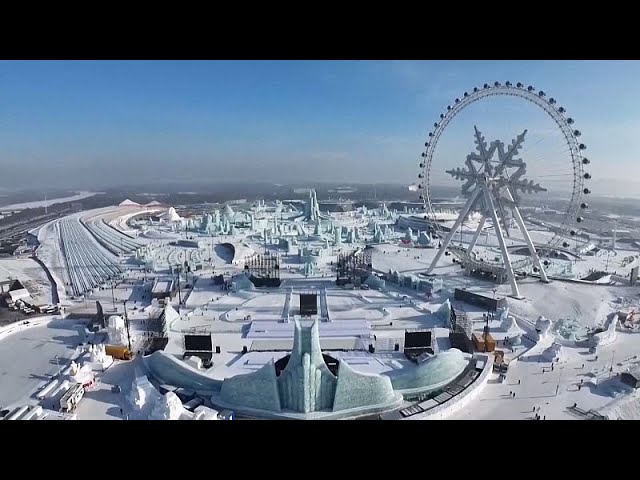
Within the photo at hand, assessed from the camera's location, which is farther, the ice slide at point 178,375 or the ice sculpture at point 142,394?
the ice slide at point 178,375

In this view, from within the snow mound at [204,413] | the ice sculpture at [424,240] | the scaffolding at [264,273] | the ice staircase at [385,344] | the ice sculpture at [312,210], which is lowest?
the ice staircase at [385,344]

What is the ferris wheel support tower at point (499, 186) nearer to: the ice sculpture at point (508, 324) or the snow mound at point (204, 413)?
the ice sculpture at point (508, 324)

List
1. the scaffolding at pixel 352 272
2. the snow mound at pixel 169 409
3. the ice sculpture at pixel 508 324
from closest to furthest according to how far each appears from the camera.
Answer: the snow mound at pixel 169 409
the ice sculpture at pixel 508 324
the scaffolding at pixel 352 272

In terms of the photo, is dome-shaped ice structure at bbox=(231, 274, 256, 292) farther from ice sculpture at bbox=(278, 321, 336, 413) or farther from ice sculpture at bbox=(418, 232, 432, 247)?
ice sculpture at bbox=(418, 232, 432, 247)

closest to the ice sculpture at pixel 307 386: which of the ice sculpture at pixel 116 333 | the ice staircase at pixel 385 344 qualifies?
the ice staircase at pixel 385 344

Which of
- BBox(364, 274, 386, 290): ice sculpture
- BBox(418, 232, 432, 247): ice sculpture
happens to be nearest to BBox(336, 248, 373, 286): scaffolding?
BBox(364, 274, 386, 290): ice sculpture

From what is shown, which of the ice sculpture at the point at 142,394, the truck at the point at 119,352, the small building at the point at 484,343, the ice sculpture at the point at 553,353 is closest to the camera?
the ice sculpture at the point at 142,394

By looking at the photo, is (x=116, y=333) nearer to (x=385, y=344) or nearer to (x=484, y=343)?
(x=385, y=344)
